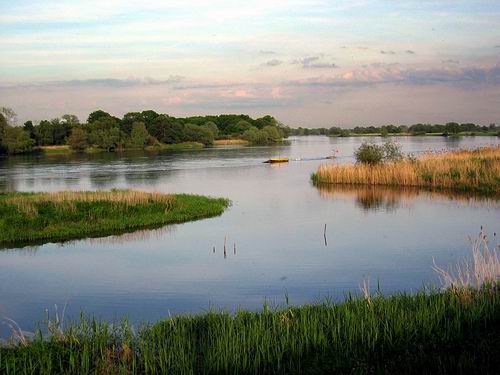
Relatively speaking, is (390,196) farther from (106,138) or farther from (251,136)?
(251,136)

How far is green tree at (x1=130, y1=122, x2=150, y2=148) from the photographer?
10869 cm

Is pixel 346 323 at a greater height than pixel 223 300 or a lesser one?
greater

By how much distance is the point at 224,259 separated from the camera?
17.6 m

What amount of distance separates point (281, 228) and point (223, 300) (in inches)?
399

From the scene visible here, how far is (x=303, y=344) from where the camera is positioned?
809cm

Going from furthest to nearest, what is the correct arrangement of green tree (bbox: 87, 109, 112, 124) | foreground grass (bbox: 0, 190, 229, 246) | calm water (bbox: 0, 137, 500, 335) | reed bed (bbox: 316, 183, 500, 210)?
green tree (bbox: 87, 109, 112, 124), reed bed (bbox: 316, 183, 500, 210), foreground grass (bbox: 0, 190, 229, 246), calm water (bbox: 0, 137, 500, 335)

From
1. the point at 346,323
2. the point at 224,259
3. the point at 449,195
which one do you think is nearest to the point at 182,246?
the point at 224,259

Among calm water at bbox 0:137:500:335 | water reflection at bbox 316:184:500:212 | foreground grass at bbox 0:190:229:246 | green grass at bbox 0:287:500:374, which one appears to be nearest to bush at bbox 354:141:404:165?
water reflection at bbox 316:184:500:212

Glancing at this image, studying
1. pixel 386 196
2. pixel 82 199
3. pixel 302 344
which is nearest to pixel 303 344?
pixel 302 344

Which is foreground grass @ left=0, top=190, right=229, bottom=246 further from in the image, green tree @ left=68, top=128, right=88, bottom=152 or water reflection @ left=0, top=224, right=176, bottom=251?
green tree @ left=68, top=128, right=88, bottom=152

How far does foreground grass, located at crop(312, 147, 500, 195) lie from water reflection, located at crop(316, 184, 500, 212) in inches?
40.1

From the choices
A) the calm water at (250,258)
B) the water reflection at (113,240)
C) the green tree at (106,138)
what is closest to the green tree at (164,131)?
the green tree at (106,138)

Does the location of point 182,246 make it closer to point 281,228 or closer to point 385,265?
point 281,228

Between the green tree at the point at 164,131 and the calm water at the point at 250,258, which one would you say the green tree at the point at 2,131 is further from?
the calm water at the point at 250,258
